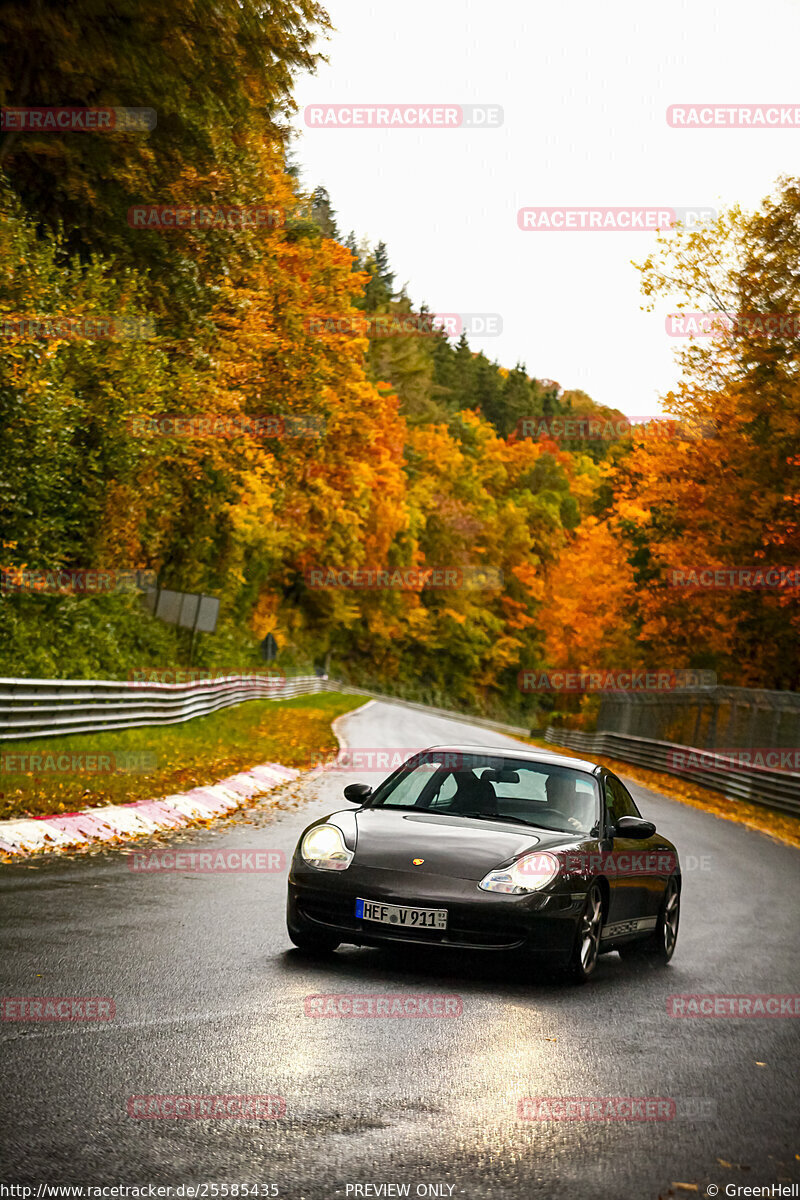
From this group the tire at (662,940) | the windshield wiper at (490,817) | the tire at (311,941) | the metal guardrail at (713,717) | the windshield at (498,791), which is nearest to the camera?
the tire at (311,941)

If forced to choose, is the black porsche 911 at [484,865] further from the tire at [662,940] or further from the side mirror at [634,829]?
the tire at [662,940]

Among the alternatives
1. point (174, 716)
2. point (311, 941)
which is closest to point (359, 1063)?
point (311, 941)

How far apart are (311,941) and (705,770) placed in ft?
83.0

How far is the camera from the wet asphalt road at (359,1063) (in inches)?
180

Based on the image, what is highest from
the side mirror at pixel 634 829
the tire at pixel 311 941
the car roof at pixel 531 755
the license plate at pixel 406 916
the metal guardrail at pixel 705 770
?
the car roof at pixel 531 755

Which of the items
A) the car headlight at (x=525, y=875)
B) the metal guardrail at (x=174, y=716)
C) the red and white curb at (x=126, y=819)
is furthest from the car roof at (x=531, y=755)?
the metal guardrail at (x=174, y=716)

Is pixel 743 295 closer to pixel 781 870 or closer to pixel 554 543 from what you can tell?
pixel 781 870

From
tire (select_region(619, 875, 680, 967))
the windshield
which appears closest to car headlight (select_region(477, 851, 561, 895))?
the windshield

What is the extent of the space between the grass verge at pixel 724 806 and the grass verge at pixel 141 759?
22.5ft

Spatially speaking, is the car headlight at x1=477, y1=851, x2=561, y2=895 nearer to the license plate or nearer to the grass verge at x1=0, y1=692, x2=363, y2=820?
the license plate

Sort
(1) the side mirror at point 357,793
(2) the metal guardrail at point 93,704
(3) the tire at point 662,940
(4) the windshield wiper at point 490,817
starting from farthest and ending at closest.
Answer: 1. (2) the metal guardrail at point 93,704
2. (3) the tire at point 662,940
3. (1) the side mirror at point 357,793
4. (4) the windshield wiper at point 490,817

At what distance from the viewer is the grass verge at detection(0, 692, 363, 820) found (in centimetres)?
1519

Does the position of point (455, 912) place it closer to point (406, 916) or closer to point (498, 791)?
point (406, 916)

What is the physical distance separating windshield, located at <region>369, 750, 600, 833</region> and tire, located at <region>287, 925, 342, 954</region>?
1.08m
